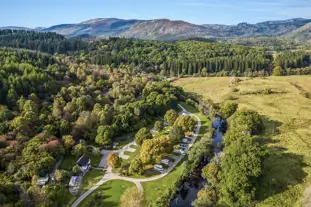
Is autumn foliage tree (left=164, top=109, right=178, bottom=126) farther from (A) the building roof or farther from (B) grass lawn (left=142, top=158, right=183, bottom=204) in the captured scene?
(A) the building roof

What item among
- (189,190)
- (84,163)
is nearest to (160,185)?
(189,190)

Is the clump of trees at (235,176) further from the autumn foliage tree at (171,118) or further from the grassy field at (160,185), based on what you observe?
the autumn foliage tree at (171,118)

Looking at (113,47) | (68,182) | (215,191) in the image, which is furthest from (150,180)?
(113,47)

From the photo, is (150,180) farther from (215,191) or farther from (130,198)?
(215,191)

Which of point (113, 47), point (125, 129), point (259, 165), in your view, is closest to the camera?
point (259, 165)

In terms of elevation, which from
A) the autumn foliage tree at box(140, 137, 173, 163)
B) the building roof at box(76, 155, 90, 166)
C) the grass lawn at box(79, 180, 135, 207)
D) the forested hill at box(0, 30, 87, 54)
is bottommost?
the grass lawn at box(79, 180, 135, 207)

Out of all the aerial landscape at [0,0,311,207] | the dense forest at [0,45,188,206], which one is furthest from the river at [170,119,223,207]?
the dense forest at [0,45,188,206]

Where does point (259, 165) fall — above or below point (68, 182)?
above
